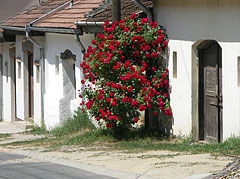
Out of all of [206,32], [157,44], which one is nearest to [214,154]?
[206,32]

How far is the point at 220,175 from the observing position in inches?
304

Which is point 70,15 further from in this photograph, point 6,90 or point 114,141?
point 6,90

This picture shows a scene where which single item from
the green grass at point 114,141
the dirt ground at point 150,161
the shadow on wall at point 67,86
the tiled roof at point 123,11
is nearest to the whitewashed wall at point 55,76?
the shadow on wall at point 67,86

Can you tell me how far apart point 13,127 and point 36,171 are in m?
11.1

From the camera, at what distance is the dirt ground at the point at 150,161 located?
29.3 ft

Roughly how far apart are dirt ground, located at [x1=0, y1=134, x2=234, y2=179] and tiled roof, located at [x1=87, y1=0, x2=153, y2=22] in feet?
10.7

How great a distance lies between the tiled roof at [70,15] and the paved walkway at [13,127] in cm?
376

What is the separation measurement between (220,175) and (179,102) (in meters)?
5.05

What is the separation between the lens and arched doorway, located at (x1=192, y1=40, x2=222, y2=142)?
38.7 feet

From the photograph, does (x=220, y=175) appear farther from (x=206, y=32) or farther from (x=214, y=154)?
(x=206, y=32)

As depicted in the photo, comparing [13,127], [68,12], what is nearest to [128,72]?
[68,12]

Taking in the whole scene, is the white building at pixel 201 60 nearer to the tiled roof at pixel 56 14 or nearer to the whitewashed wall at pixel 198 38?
the whitewashed wall at pixel 198 38

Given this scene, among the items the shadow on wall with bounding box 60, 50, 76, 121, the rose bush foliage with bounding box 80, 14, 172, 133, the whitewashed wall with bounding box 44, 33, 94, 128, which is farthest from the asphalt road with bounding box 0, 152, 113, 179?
the shadow on wall with bounding box 60, 50, 76, 121

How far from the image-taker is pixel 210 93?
39.5 ft
